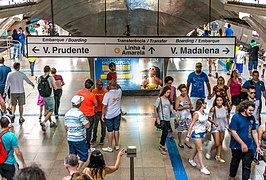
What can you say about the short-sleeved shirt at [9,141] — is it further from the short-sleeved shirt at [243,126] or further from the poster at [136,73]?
the poster at [136,73]

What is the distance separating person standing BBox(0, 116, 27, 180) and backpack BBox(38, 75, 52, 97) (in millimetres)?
4131

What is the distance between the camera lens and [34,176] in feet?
13.1

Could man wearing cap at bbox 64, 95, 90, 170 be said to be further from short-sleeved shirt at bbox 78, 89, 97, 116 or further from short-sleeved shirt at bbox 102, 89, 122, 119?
short-sleeved shirt at bbox 102, 89, 122, 119

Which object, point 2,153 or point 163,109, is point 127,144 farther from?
point 2,153

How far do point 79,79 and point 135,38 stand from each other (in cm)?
972

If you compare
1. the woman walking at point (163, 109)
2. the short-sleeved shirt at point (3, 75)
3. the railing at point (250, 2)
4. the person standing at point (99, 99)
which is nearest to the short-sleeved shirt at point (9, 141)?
the person standing at point (99, 99)

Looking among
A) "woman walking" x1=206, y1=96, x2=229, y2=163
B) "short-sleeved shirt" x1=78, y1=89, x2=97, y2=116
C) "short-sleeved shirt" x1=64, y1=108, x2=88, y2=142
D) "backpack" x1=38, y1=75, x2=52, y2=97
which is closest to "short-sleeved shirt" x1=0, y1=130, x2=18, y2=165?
"short-sleeved shirt" x1=64, y1=108, x2=88, y2=142

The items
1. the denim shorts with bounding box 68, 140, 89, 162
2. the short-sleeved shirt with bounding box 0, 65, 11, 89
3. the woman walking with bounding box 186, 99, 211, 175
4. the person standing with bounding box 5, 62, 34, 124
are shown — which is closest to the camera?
the denim shorts with bounding box 68, 140, 89, 162

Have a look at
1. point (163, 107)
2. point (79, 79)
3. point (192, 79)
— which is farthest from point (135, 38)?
point (79, 79)

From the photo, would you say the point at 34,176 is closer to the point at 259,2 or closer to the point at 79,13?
the point at 259,2

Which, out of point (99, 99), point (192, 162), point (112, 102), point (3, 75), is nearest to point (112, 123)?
point (112, 102)

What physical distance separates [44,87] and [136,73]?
15.3 ft

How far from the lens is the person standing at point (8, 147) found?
6.69 meters

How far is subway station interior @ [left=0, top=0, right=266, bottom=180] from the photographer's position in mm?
8727
